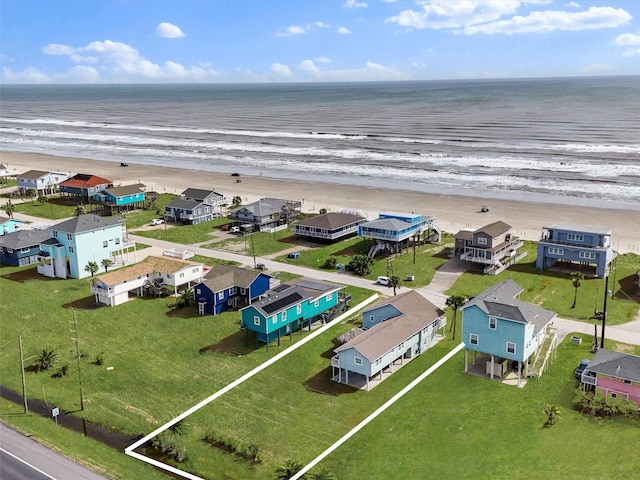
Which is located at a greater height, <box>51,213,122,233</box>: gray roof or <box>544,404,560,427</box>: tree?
<box>51,213,122,233</box>: gray roof

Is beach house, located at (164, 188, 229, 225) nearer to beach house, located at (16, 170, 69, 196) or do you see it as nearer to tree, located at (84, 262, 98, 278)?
tree, located at (84, 262, 98, 278)

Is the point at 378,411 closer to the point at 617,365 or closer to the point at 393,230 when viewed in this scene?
the point at 617,365

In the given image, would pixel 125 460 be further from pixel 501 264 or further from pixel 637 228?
pixel 637 228

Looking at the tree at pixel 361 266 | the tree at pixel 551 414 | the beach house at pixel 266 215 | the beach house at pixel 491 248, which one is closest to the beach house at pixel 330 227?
the beach house at pixel 266 215

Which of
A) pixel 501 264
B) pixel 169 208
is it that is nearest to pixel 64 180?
pixel 169 208

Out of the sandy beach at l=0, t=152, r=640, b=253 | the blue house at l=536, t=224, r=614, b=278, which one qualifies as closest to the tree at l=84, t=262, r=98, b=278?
the sandy beach at l=0, t=152, r=640, b=253

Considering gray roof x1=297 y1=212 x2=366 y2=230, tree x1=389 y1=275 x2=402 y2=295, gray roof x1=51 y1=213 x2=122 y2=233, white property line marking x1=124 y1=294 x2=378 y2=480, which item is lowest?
white property line marking x1=124 y1=294 x2=378 y2=480

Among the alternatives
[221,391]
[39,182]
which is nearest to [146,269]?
[221,391]
